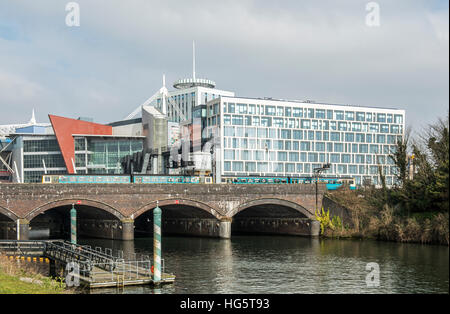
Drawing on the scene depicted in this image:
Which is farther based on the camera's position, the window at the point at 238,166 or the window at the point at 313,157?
the window at the point at 313,157

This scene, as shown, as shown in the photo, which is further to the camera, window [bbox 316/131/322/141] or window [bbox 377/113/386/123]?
window [bbox 377/113/386/123]

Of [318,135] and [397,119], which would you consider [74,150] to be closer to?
[318,135]

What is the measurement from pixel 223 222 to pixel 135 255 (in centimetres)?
1945

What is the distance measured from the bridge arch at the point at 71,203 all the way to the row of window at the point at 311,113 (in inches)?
2228

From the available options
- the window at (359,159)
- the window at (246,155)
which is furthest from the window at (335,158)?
the window at (246,155)

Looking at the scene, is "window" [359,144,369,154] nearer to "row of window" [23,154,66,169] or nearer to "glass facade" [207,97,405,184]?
"glass facade" [207,97,405,184]

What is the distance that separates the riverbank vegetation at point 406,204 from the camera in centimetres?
5766

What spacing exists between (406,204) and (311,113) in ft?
212

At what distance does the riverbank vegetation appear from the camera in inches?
2270

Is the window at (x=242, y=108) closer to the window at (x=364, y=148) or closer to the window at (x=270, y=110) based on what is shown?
the window at (x=270, y=110)

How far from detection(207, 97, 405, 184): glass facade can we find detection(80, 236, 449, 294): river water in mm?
51696

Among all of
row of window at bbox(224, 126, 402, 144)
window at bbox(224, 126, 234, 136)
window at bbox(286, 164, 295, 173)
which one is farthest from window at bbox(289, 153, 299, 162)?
window at bbox(224, 126, 234, 136)

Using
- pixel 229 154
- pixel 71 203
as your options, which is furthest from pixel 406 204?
pixel 229 154
